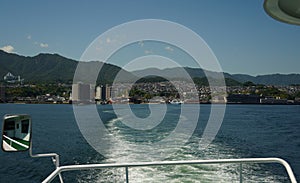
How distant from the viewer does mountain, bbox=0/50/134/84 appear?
54672 millimetres

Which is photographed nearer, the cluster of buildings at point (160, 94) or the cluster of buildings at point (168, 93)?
the cluster of buildings at point (168, 93)

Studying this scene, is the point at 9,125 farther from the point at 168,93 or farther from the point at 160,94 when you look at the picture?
the point at 160,94

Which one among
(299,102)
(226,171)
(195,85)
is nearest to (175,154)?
(226,171)

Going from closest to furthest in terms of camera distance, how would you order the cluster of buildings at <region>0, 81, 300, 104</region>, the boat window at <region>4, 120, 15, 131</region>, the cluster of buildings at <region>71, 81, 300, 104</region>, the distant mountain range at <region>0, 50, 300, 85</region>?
the boat window at <region>4, 120, 15, 131</region>, the cluster of buildings at <region>71, 81, 300, 104</region>, the cluster of buildings at <region>0, 81, 300, 104</region>, the distant mountain range at <region>0, 50, 300, 85</region>

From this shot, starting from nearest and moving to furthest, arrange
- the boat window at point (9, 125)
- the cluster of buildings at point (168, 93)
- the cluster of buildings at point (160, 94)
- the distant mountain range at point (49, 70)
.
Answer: the boat window at point (9, 125), the cluster of buildings at point (168, 93), the cluster of buildings at point (160, 94), the distant mountain range at point (49, 70)

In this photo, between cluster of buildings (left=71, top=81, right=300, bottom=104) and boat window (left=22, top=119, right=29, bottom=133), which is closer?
boat window (left=22, top=119, right=29, bottom=133)

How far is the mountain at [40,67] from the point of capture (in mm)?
54672

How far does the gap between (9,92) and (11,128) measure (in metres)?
47.7

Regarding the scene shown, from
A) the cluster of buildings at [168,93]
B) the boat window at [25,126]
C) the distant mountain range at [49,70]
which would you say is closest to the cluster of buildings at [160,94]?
the cluster of buildings at [168,93]

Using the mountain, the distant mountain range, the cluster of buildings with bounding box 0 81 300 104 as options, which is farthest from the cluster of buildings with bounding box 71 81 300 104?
the mountain

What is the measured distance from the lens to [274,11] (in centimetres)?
104

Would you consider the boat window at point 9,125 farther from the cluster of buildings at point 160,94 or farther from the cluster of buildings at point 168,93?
the cluster of buildings at point 168,93

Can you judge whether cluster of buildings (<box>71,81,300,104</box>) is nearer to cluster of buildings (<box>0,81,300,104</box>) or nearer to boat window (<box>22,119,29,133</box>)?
cluster of buildings (<box>0,81,300,104</box>)

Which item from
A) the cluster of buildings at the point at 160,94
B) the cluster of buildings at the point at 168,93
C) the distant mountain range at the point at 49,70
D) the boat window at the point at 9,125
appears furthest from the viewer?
the distant mountain range at the point at 49,70
